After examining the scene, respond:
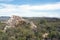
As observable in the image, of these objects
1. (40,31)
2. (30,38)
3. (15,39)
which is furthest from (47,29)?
(15,39)

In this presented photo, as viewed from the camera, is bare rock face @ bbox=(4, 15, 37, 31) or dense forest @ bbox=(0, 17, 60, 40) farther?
bare rock face @ bbox=(4, 15, 37, 31)

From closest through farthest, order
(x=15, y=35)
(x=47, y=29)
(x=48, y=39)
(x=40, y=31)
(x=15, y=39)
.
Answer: (x=15, y=39) < (x=15, y=35) < (x=48, y=39) < (x=40, y=31) < (x=47, y=29)

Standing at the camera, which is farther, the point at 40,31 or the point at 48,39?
the point at 40,31

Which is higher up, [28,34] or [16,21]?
[16,21]

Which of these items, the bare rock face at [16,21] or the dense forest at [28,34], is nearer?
the dense forest at [28,34]

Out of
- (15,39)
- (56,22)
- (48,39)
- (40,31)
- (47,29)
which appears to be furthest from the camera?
(56,22)

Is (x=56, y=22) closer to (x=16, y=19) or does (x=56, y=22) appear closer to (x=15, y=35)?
(x=16, y=19)

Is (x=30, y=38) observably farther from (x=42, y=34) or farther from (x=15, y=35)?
(x=42, y=34)

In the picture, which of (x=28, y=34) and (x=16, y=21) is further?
(x=16, y=21)

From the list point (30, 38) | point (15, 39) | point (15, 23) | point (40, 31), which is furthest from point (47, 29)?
point (15, 39)
